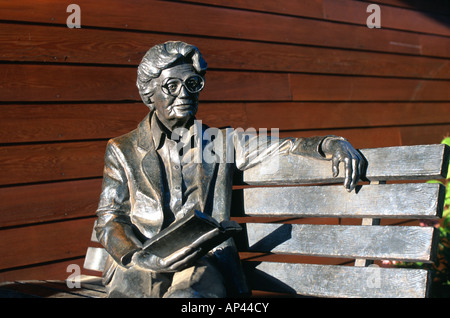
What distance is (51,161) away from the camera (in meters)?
3.64

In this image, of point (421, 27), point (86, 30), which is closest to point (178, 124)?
point (86, 30)

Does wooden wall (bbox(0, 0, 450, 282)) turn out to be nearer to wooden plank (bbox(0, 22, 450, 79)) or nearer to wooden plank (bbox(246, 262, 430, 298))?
wooden plank (bbox(0, 22, 450, 79))

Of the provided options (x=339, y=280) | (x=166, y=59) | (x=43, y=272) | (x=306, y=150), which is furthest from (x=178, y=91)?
(x=43, y=272)

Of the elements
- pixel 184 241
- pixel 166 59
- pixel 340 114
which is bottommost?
pixel 184 241

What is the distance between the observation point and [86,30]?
3.77 metres

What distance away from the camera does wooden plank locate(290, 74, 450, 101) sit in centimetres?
484

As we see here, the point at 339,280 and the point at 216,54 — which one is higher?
the point at 216,54

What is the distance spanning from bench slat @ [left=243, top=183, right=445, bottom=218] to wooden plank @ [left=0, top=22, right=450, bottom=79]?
1.50 metres

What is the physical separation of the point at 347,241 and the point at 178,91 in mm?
1034

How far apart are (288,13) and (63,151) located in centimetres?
220

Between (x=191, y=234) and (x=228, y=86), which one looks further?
(x=228, y=86)

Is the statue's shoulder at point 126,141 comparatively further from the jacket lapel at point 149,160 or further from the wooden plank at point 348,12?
the wooden plank at point 348,12

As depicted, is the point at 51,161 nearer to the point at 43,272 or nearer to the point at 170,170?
the point at 43,272

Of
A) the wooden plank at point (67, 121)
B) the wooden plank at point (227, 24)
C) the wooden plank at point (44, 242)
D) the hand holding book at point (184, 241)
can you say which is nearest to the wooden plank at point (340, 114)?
the wooden plank at point (227, 24)
